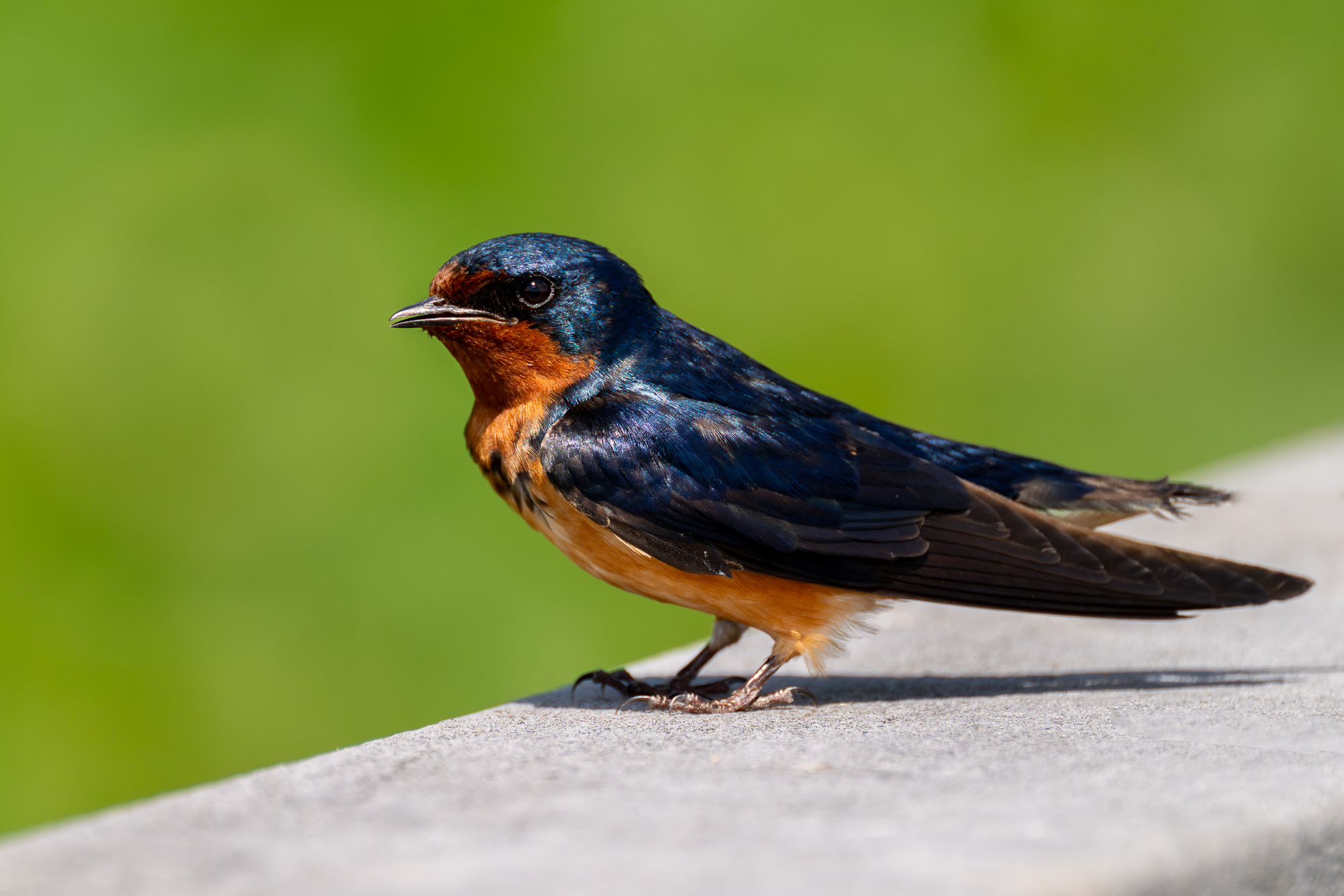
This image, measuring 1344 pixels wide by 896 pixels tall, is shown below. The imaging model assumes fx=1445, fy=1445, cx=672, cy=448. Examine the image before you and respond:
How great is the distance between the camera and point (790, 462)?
3266 mm

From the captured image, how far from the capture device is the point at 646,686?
3.34 m

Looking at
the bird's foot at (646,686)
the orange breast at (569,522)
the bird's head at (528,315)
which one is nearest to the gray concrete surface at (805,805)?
the bird's foot at (646,686)

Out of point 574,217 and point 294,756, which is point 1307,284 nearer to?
point 574,217

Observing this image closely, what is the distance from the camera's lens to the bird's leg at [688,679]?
3.34m

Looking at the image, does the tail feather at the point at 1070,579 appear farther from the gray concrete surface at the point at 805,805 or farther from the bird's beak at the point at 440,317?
the bird's beak at the point at 440,317

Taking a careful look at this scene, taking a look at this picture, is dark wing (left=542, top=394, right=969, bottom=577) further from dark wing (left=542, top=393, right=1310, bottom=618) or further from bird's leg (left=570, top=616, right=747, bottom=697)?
bird's leg (left=570, top=616, right=747, bottom=697)

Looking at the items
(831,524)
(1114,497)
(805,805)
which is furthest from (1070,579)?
(805,805)

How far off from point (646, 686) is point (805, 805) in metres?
1.22

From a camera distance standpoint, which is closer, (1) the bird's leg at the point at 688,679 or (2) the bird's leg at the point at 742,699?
(2) the bird's leg at the point at 742,699

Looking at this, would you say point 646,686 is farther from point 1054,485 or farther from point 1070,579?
point 1054,485

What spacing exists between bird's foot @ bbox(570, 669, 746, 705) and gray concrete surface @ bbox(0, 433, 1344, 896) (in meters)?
0.07

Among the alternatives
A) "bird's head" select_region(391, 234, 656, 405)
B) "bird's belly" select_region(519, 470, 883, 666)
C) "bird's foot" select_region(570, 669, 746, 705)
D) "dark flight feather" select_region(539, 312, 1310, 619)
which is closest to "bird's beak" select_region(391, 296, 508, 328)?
"bird's head" select_region(391, 234, 656, 405)

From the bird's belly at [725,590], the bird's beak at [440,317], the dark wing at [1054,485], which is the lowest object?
the bird's belly at [725,590]

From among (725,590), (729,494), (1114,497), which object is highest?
(1114,497)
